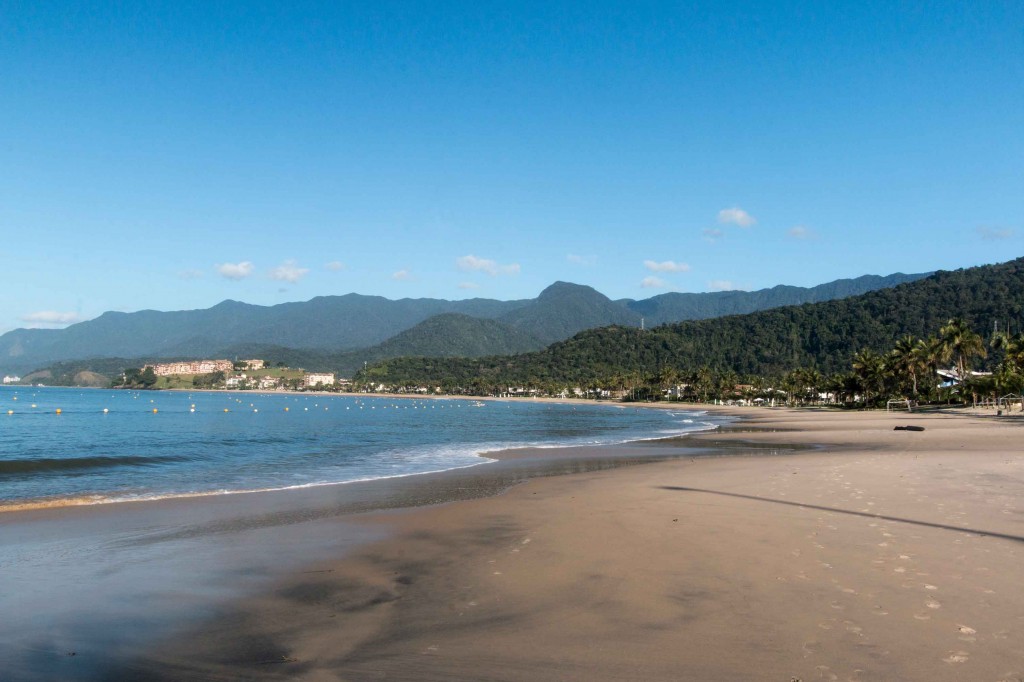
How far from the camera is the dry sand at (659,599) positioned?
5.65 metres

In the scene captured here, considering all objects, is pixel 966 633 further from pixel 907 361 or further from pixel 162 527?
pixel 907 361

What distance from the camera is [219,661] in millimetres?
6074

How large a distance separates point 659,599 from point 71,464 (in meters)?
23.3

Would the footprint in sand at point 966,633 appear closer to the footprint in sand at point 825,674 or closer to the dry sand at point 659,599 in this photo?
the dry sand at point 659,599

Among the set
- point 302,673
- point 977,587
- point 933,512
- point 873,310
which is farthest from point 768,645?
point 873,310

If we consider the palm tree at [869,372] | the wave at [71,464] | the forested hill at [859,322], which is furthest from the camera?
the forested hill at [859,322]

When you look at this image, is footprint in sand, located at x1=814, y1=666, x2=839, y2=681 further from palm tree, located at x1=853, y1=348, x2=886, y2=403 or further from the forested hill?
the forested hill

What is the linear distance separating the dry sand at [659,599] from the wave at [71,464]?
A: 600 inches

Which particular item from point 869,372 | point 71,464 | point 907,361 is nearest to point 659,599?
point 71,464

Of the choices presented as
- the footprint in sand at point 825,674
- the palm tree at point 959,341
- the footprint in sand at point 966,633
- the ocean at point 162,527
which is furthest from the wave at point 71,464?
the palm tree at point 959,341

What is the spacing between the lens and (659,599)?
747 cm

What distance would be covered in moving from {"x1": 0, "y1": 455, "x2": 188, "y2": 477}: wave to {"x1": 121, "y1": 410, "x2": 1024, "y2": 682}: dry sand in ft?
50.0

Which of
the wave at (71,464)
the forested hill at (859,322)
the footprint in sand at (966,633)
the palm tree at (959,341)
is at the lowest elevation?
the wave at (71,464)

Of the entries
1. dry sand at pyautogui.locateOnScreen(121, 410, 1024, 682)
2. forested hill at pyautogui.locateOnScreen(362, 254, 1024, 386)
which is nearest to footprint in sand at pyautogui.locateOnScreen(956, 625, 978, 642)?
dry sand at pyautogui.locateOnScreen(121, 410, 1024, 682)
